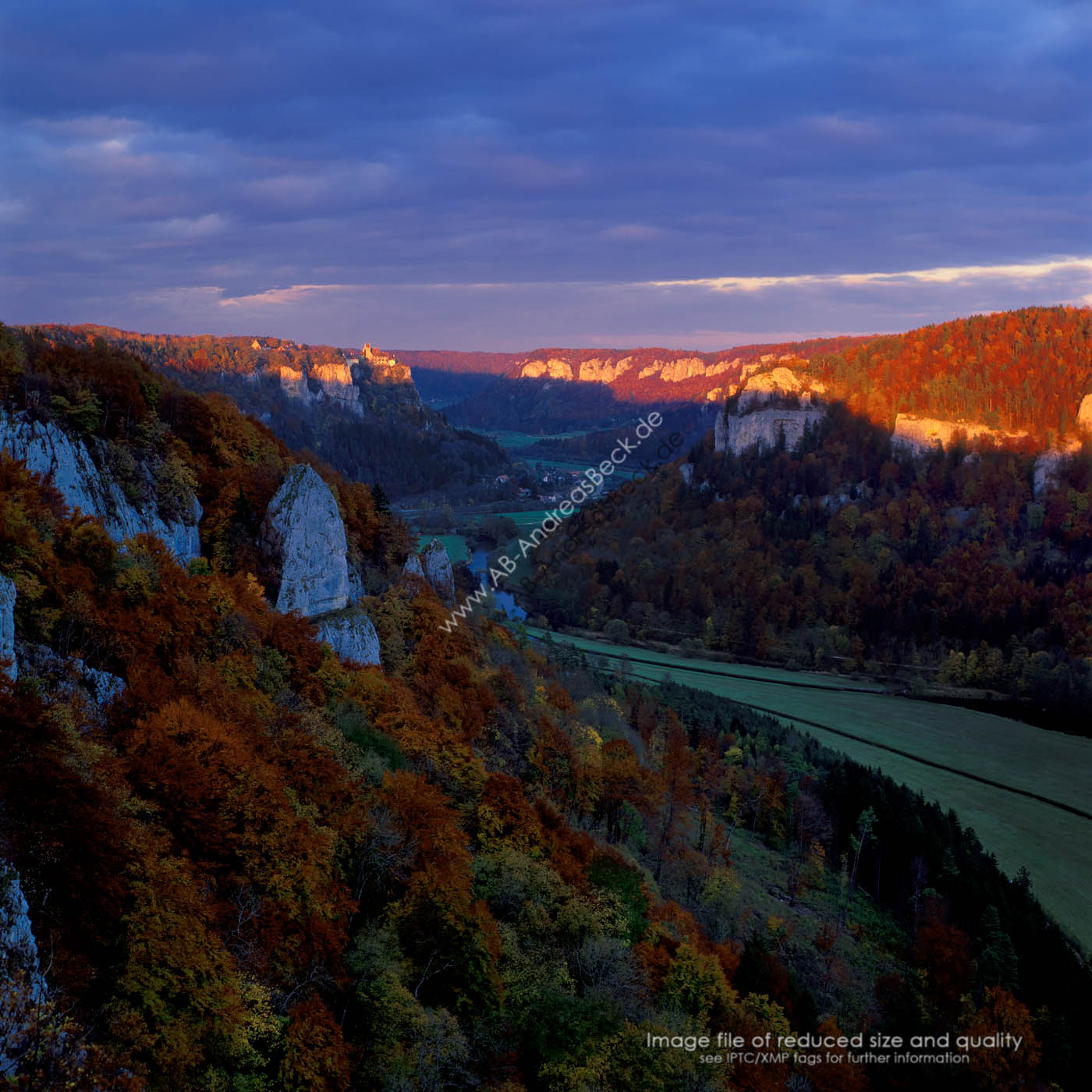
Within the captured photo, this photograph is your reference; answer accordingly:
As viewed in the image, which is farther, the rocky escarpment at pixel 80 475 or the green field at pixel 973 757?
the green field at pixel 973 757

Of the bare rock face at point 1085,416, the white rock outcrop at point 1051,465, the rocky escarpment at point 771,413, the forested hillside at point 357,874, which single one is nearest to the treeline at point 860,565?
the white rock outcrop at point 1051,465

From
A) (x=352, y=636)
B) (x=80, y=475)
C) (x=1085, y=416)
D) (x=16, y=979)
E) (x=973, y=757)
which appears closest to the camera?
(x=16, y=979)

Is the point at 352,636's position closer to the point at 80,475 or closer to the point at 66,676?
the point at 80,475

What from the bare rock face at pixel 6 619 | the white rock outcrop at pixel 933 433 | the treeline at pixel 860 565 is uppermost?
the white rock outcrop at pixel 933 433

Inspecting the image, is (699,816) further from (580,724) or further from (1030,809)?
(1030,809)

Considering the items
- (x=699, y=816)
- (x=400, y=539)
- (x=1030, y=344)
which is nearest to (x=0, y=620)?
(x=400, y=539)

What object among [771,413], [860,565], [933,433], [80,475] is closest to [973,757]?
[860,565]

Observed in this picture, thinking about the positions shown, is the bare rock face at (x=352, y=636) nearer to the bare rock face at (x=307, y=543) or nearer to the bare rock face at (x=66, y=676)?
the bare rock face at (x=307, y=543)
